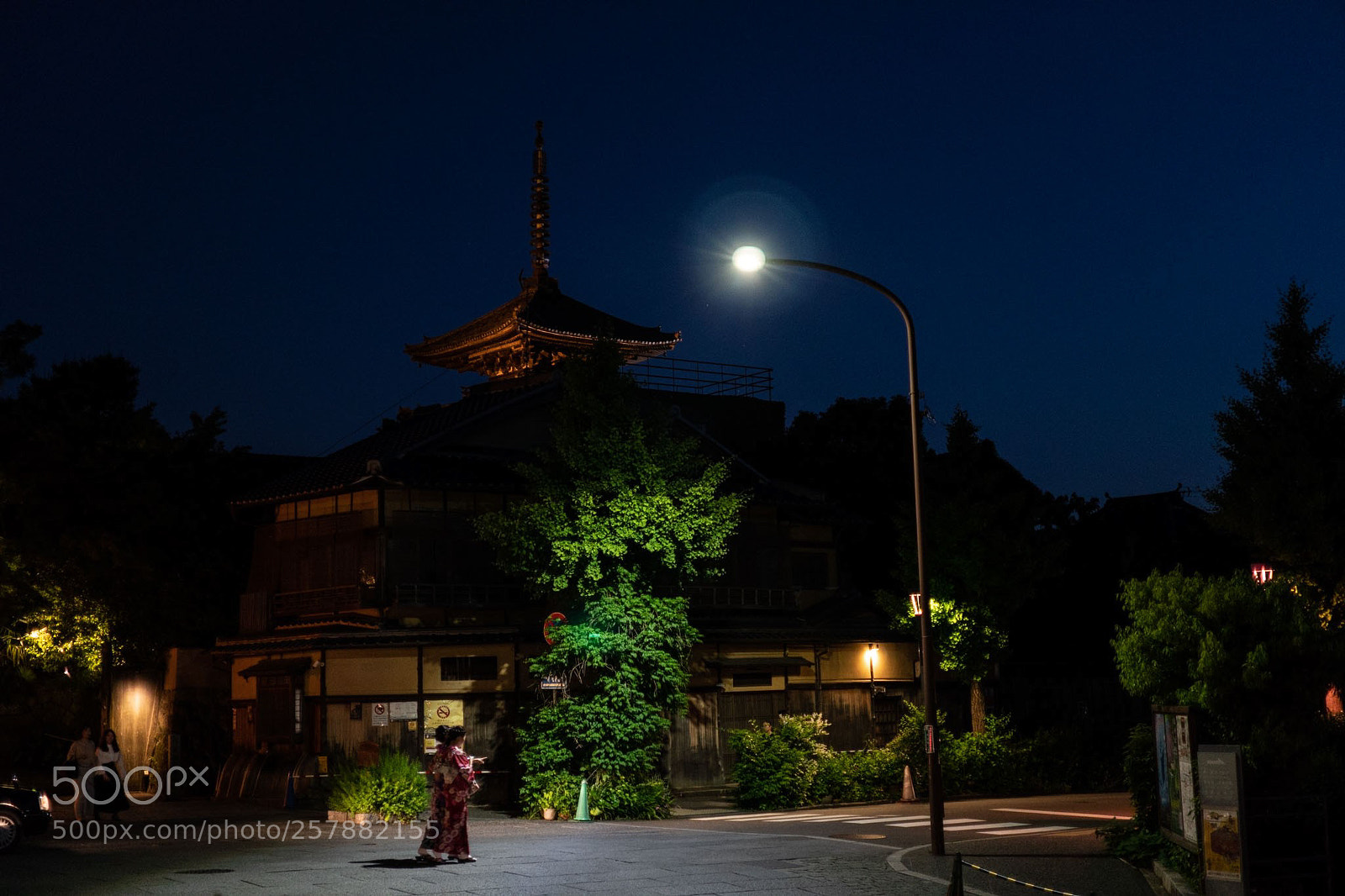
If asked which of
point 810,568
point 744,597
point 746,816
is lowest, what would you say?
point 746,816

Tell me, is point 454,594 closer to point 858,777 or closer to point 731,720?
point 731,720

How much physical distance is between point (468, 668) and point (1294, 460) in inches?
723

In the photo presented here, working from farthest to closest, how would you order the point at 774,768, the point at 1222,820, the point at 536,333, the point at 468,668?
the point at 536,333, the point at 468,668, the point at 774,768, the point at 1222,820

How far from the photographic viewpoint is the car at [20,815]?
18906 mm

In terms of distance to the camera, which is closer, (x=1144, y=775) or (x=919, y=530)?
(x=1144, y=775)

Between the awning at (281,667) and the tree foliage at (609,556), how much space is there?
20.9ft

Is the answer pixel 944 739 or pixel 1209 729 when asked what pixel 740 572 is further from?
pixel 1209 729

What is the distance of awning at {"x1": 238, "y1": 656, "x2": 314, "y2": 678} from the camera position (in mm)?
31719

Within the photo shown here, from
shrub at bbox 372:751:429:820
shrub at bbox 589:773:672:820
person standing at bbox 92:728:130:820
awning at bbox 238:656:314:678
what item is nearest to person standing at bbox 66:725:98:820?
person standing at bbox 92:728:130:820

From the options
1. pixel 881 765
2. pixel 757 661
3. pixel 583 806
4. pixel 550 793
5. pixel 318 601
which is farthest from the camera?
pixel 757 661

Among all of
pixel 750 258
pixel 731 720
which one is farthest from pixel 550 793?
pixel 750 258

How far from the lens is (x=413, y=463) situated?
34500 millimetres

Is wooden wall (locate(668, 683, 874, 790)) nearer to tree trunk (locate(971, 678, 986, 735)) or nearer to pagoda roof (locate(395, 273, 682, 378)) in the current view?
tree trunk (locate(971, 678, 986, 735))

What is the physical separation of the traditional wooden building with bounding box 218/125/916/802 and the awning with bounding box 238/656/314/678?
0.05m
